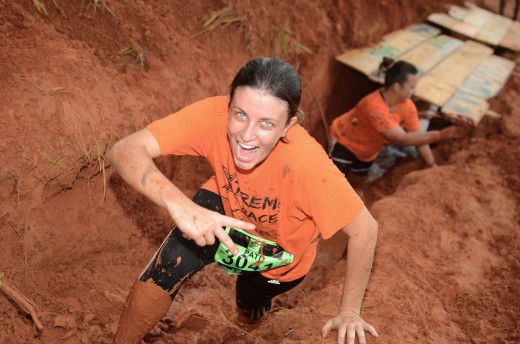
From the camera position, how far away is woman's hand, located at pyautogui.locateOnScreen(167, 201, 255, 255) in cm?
153

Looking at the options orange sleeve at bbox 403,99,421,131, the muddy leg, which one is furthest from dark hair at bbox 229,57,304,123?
orange sleeve at bbox 403,99,421,131

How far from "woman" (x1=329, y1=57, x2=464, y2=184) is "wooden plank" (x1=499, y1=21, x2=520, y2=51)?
2.27 m

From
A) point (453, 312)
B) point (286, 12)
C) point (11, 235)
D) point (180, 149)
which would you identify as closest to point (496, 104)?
point (286, 12)

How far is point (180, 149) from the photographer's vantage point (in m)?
1.91

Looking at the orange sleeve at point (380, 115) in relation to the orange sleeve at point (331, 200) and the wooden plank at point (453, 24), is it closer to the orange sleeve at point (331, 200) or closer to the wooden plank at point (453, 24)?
the orange sleeve at point (331, 200)

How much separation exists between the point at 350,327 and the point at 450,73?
3591 mm

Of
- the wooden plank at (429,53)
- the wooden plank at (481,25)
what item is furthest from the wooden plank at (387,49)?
the wooden plank at (481,25)

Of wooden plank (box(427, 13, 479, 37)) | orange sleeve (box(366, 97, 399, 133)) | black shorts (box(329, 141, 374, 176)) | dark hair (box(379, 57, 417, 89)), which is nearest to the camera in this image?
dark hair (box(379, 57, 417, 89))

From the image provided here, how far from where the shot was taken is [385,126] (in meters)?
3.75

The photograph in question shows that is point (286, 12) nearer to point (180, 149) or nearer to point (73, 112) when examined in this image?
point (73, 112)

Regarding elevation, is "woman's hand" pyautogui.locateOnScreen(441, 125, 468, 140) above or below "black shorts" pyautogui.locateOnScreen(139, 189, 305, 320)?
below

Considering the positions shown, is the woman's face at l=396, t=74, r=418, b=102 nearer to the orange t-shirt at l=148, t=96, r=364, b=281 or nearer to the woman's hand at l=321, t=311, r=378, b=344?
the orange t-shirt at l=148, t=96, r=364, b=281

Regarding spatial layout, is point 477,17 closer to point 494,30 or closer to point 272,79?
point 494,30

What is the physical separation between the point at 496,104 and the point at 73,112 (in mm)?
4303
